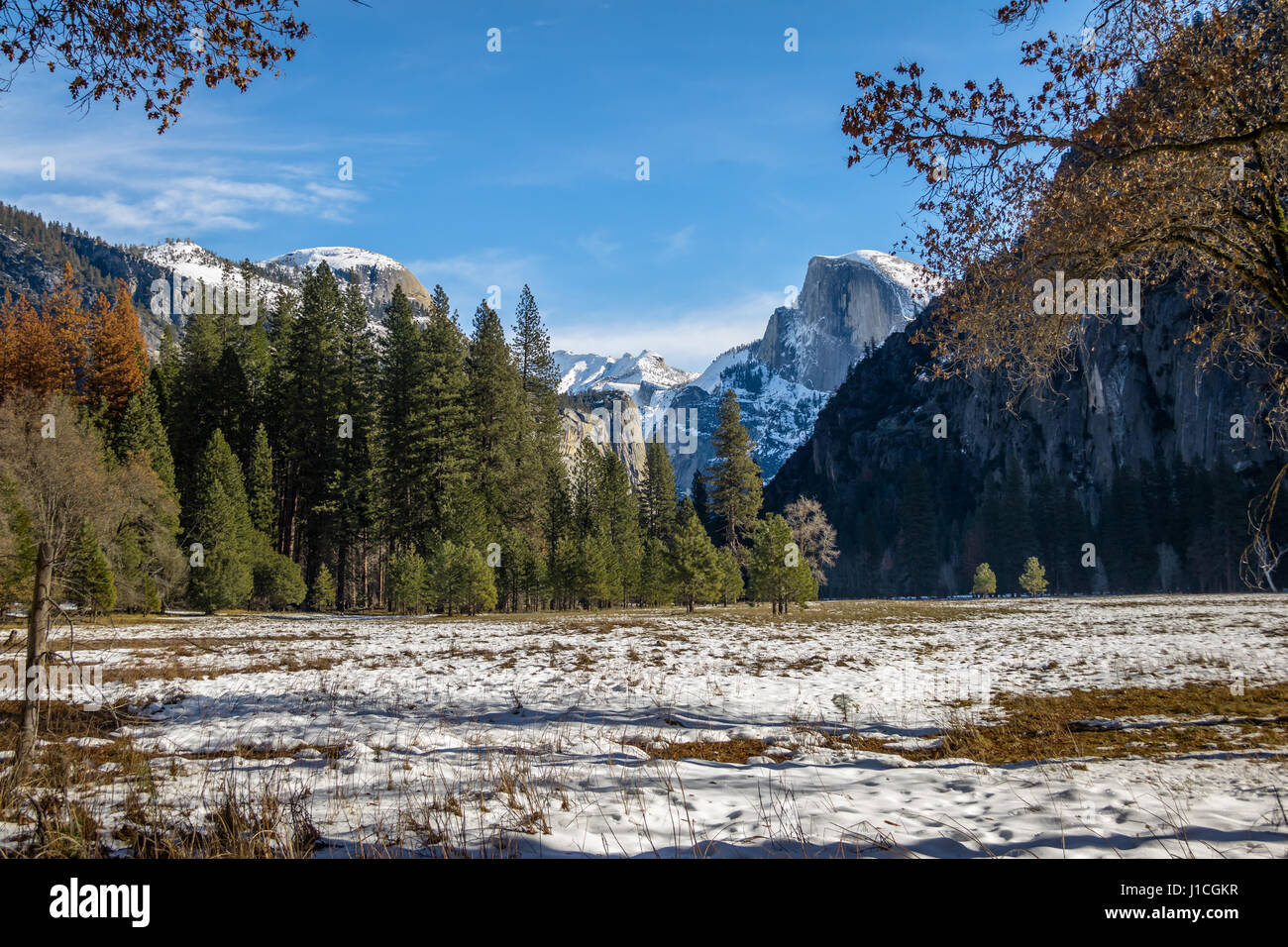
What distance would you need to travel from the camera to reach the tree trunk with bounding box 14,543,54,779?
5.24 meters

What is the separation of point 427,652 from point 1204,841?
15528 mm

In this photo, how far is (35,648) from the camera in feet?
17.5

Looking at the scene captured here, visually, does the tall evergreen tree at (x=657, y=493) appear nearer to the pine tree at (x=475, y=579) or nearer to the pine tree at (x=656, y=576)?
the pine tree at (x=656, y=576)

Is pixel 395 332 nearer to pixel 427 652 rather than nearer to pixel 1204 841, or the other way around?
pixel 427 652

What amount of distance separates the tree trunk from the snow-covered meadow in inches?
24.9

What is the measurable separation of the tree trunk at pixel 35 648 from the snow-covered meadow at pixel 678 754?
63 cm

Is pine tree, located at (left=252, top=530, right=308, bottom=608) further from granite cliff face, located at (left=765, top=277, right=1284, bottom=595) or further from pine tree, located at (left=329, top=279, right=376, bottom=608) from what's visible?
granite cliff face, located at (left=765, top=277, right=1284, bottom=595)

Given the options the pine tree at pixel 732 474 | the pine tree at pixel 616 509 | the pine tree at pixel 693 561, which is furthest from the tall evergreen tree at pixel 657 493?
the pine tree at pixel 693 561

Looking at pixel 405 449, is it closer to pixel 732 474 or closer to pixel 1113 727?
pixel 732 474

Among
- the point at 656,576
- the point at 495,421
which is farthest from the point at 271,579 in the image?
the point at 656,576

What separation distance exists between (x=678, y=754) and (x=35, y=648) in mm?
5914

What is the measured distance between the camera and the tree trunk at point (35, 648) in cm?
524

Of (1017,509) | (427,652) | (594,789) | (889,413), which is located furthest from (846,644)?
(889,413)
